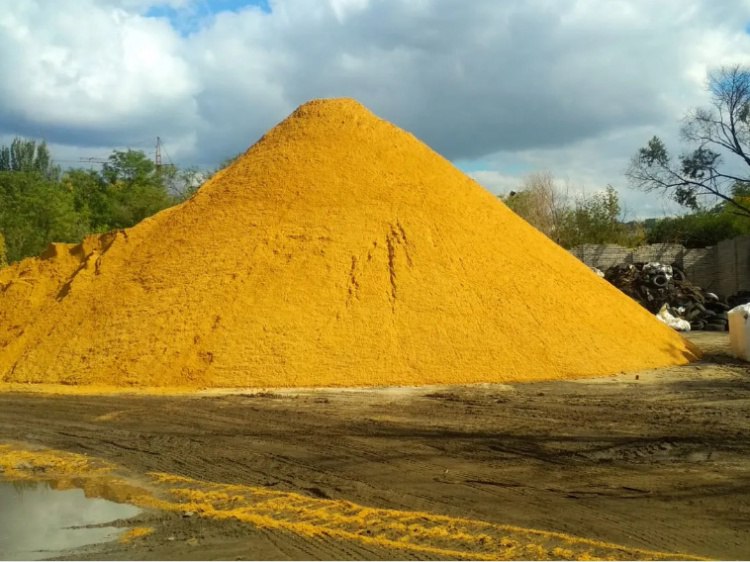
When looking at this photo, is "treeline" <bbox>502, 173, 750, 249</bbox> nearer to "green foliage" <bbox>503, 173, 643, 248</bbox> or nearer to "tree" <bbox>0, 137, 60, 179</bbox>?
"green foliage" <bbox>503, 173, 643, 248</bbox>

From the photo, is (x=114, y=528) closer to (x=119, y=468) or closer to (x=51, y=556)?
(x=51, y=556)

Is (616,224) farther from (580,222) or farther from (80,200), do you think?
(80,200)

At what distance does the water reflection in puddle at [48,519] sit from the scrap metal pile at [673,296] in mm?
19472

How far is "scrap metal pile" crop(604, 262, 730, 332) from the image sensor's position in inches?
895

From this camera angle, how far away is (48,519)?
559 centimetres

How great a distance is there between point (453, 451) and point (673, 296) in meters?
18.6

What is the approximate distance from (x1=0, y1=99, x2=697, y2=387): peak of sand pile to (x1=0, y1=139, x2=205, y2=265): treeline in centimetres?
1638

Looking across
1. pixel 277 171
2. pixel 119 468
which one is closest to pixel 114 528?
pixel 119 468

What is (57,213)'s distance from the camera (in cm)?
3262

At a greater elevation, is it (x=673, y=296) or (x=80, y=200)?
(x=80, y=200)

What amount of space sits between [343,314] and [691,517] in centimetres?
855

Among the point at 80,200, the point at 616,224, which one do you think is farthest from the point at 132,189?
the point at 616,224

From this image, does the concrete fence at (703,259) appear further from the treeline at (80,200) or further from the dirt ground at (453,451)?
the treeline at (80,200)

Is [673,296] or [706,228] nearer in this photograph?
[673,296]
